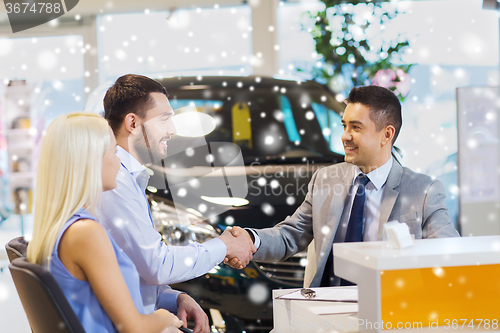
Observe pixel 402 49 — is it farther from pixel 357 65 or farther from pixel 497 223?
pixel 497 223

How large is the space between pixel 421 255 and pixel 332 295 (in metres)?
0.35

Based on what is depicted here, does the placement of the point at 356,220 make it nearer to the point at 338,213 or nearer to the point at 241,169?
the point at 338,213

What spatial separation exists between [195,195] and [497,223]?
2857 mm

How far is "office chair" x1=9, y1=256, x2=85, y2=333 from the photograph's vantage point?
2.84ft


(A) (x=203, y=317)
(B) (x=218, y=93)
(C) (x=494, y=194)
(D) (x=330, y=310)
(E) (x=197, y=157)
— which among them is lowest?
(C) (x=494, y=194)

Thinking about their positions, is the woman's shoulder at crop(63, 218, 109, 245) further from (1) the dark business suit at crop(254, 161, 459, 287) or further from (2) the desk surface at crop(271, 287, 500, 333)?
(1) the dark business suit at crop(254, 161, 459, 287)

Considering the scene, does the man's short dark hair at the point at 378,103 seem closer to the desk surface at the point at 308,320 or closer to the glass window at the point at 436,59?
the desk surface at the point at 308,320

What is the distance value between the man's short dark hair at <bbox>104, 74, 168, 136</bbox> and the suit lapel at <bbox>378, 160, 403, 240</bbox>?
0.87 meters

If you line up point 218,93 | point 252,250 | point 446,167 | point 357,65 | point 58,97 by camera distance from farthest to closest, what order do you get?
point 58,97, point 446,167, point 357,65, point 218,93, point 252,250

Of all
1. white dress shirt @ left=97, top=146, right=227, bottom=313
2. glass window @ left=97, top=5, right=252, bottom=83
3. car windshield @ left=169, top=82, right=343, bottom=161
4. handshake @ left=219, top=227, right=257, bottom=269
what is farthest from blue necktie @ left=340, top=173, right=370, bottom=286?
glass window @ left=97, top=5, right=252, bottom=83

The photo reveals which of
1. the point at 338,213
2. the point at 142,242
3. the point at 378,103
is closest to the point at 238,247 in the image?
the point at 338,213

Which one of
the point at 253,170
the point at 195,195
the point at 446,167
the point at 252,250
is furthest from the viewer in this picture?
the point at 446,167

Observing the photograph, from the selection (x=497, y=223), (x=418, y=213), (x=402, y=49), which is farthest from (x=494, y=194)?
(x=418, y=213)

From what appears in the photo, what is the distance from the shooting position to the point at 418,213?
1607 millimetres
